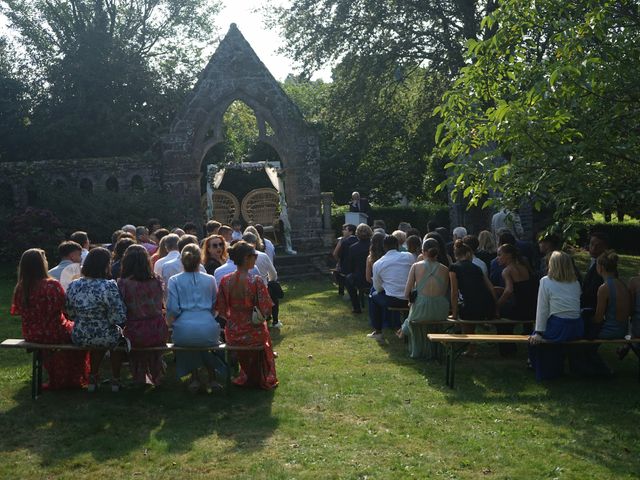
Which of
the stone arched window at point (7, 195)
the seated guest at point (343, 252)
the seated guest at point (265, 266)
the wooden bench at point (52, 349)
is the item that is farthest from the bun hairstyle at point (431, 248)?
the stone arched window at point (7, 195)

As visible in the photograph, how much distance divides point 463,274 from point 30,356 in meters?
5.92

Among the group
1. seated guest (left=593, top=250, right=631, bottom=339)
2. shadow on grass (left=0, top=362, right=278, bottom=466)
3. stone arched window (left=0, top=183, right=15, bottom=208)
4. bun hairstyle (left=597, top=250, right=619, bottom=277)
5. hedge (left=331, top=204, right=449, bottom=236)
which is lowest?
shadow on grass (left=0, top=362, right=278, bottom=466)

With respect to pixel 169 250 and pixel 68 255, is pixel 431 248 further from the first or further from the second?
pixel 68 255

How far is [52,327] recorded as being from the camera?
890 centimetres

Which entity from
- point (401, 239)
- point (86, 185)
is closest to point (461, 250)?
point (401, 239)

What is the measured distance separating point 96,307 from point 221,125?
44.1 ft

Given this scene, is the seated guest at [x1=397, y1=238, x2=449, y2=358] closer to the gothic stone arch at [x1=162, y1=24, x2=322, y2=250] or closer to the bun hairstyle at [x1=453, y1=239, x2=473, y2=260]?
the bun hairstyle at [x1=453, y1=239, x2=473, y2=260]

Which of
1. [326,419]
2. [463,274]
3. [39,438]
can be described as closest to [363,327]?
[463,274]

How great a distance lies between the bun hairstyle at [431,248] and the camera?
A: 10641 mm

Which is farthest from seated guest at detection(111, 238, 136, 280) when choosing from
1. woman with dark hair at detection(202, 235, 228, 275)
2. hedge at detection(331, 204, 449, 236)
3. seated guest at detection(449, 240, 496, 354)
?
hedge at detection(331, 204, 449, 236)

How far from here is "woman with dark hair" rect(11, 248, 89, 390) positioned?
29.1 feet

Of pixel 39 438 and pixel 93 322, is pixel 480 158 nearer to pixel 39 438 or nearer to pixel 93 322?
pixel 93 322

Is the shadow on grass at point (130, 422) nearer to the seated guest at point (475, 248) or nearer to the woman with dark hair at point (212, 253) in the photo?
the woman with dark hair at point (212, 253)

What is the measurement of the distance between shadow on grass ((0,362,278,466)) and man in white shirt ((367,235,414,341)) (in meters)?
3.65
